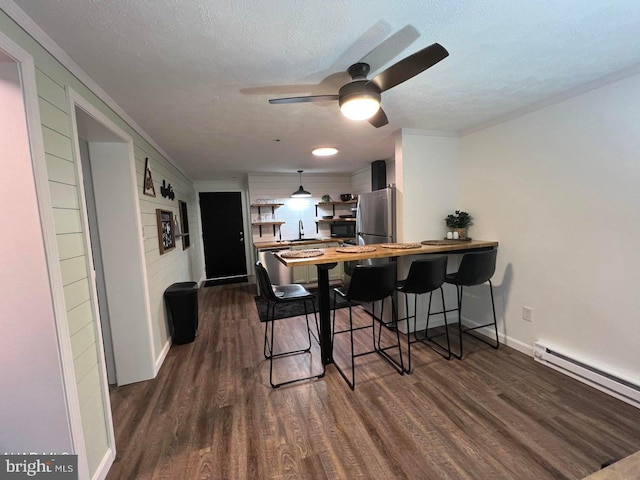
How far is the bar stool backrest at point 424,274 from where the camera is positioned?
228 centimetres

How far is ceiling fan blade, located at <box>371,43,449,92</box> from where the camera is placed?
121 centimetres

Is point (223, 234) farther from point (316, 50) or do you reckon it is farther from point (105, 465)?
point (316, 50)

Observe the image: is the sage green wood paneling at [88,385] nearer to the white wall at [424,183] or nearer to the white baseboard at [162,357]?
the white baseboard at [162,357]

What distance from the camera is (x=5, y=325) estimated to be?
117 cm

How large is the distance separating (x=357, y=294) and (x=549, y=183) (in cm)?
196

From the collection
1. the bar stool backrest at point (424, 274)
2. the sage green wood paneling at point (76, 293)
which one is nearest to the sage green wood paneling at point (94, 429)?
the sage green wood paneling at point (76, 293)

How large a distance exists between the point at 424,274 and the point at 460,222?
1165mm

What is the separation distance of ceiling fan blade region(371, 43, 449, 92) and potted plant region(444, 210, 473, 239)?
2.04m

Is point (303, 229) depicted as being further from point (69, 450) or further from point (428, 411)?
point (69, 450)

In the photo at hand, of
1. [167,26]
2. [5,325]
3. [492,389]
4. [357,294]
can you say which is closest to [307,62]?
[167,26]

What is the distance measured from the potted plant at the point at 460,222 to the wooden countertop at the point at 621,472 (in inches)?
95.3

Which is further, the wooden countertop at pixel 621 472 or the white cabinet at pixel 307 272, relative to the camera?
→ the white cabinet at pixel 307 272

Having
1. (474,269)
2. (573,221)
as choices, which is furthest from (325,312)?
(573,221)

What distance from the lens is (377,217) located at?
338 centimetres
